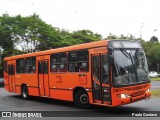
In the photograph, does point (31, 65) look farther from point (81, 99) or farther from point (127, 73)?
point (127, 73)

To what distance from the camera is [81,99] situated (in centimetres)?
1394

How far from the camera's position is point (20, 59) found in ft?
64.7

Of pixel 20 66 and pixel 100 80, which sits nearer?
pixel 100 80

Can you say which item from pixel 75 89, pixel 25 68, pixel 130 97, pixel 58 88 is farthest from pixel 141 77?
pixel 25 68

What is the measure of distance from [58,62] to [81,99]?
2597 millimetres

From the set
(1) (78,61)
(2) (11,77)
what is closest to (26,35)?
(2) (11,77)

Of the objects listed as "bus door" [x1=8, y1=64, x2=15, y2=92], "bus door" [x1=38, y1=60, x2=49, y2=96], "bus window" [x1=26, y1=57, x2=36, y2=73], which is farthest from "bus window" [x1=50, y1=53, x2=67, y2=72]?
"bus door" [x1=8, y1=64, x2=15, y2=92]

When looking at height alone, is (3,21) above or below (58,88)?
above

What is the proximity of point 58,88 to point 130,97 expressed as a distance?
4.68 meters

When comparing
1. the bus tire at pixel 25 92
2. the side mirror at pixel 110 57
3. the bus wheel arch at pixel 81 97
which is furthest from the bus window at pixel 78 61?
the bus tire at pixel 25 92

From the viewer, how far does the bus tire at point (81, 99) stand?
1371cm

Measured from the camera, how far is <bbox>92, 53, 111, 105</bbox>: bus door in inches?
477

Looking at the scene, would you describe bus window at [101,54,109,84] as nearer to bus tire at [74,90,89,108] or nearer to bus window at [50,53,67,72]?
bus tire at [74,90,89,108]

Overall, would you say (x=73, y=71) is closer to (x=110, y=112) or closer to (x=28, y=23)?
(x=110, y=112)
